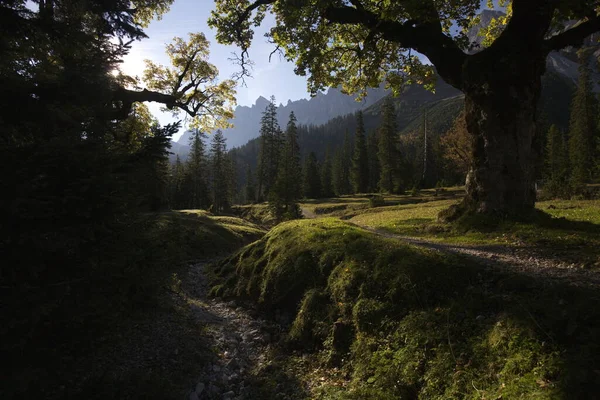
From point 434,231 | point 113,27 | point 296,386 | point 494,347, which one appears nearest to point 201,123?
point 113,27

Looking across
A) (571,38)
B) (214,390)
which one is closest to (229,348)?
(214,390)

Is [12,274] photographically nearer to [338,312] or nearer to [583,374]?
[338,312]

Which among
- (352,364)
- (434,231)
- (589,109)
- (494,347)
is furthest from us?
(589,109)

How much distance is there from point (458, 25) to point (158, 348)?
15.4 meters

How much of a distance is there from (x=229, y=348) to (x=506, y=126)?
9819 millimetres

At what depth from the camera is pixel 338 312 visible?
19.7 feet

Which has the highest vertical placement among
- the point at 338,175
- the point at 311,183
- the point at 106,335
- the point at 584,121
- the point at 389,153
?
the point at 584,121

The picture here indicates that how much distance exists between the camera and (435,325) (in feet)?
14.7

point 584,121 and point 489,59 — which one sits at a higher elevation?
point 584,121

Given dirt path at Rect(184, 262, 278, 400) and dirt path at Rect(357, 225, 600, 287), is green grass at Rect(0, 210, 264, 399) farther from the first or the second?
dirt path at Rect(357, 225, 600, 287)

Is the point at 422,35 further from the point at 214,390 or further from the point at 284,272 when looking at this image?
the point at 214,390

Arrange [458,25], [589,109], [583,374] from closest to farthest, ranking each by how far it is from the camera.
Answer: [583,374] → [458,25] → [589,109]

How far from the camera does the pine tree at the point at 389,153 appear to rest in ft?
169

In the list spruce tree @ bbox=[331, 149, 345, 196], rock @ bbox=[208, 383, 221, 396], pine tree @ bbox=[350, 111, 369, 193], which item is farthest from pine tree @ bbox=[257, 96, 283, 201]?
rock @ bbox=[208, 383, 221, 396]
